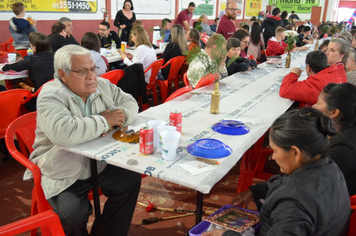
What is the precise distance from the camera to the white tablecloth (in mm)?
1424

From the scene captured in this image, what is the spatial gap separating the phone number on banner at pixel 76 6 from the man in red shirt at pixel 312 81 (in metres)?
5.73

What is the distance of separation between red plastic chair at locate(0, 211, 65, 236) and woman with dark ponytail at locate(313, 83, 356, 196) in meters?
1.37

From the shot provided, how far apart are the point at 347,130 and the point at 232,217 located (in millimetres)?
784

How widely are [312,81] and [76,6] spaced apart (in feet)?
20.2

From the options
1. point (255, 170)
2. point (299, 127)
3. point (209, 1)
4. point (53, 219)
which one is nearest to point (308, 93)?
point (255, 170)

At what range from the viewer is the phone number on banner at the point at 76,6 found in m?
6.73

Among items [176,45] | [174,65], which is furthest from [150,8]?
[174,65]

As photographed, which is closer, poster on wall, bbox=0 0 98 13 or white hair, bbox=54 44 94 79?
white hair, bbox=54 44 94 79

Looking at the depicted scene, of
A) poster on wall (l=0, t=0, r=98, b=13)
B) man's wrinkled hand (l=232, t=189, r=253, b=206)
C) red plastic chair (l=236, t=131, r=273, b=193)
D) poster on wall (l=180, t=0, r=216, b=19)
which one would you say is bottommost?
red plastic chair (l=236, t=131, r=273, b=193)

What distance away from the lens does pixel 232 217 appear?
4.71 ft

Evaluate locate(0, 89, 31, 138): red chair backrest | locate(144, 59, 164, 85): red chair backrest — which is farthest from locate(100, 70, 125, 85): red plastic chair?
locate(0, 89, 31, 138): red chair backrest

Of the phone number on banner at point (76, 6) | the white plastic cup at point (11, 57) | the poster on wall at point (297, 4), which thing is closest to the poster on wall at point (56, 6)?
the phone number on banner at point (76, 6)

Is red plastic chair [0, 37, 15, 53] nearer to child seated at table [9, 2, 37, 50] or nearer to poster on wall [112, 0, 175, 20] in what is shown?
child seated at table [9, 2, 37, 50]

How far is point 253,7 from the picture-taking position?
16.0m
